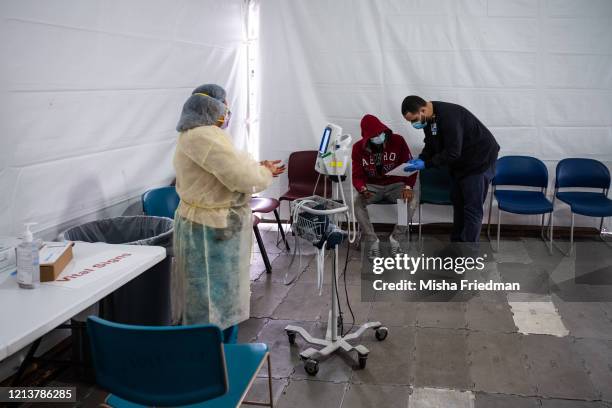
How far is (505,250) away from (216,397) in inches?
139

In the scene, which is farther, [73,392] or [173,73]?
[173,73]

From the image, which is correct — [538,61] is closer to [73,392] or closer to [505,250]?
[505,250]

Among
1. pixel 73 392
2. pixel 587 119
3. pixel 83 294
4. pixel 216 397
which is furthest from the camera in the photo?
pixel 587 119

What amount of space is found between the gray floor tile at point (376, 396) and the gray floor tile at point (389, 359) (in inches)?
1.8

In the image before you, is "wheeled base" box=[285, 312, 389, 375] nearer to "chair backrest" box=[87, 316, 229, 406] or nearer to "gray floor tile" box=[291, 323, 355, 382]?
"gray floor tile" box=[291, 323, 355, 382]

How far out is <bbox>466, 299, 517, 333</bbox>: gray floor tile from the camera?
3.22 meters

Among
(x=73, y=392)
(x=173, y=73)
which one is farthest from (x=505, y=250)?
(x=73, y=392)

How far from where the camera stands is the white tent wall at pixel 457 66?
15.2 ft

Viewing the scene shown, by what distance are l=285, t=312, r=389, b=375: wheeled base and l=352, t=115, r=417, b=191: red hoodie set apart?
1.63 meters

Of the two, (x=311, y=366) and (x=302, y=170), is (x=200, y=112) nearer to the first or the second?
(x=311, y=366)

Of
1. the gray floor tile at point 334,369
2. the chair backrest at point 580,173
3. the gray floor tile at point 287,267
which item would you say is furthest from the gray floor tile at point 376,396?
the chair backrest at point 580,173

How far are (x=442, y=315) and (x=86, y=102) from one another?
2.36m

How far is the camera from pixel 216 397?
64.3 inches

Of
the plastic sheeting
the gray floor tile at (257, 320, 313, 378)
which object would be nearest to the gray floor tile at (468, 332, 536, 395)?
the gray floor tile at (257, 320, 313, 378)
